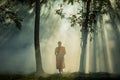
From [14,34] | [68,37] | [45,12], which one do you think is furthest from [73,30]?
[14,34]

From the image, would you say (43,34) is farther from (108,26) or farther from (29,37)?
(108,26)

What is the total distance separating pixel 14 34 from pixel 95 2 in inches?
251

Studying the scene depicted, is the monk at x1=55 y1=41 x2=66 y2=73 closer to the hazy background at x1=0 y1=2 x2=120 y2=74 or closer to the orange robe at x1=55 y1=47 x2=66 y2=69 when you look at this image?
the orange robe at x1=55 y1=47 x2=66 y2=69

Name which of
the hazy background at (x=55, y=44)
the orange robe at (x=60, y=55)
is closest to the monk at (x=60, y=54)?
the orange robe at (x=60, y=55)

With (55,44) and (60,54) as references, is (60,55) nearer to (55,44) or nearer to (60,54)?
(60,54)

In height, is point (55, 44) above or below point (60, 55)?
above

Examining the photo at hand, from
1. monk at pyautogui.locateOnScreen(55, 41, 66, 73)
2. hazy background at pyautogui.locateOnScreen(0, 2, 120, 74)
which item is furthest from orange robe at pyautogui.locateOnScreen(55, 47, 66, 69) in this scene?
hazy background at pyautogui.locateOnScreen(0, 2, 120, 74)

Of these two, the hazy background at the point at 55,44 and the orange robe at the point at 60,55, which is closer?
the orange robe at the point at 60,55

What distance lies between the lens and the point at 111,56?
24234 millimetres

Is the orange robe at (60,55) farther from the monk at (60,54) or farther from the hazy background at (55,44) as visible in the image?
the hazy background at (55,44)

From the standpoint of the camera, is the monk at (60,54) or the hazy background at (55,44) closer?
the monk at (60,54)

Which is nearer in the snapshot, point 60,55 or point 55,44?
point 60,55

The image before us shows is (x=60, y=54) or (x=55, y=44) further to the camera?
(x=55, y=44)

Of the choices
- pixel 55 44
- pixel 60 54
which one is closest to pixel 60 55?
pixel 60 54
